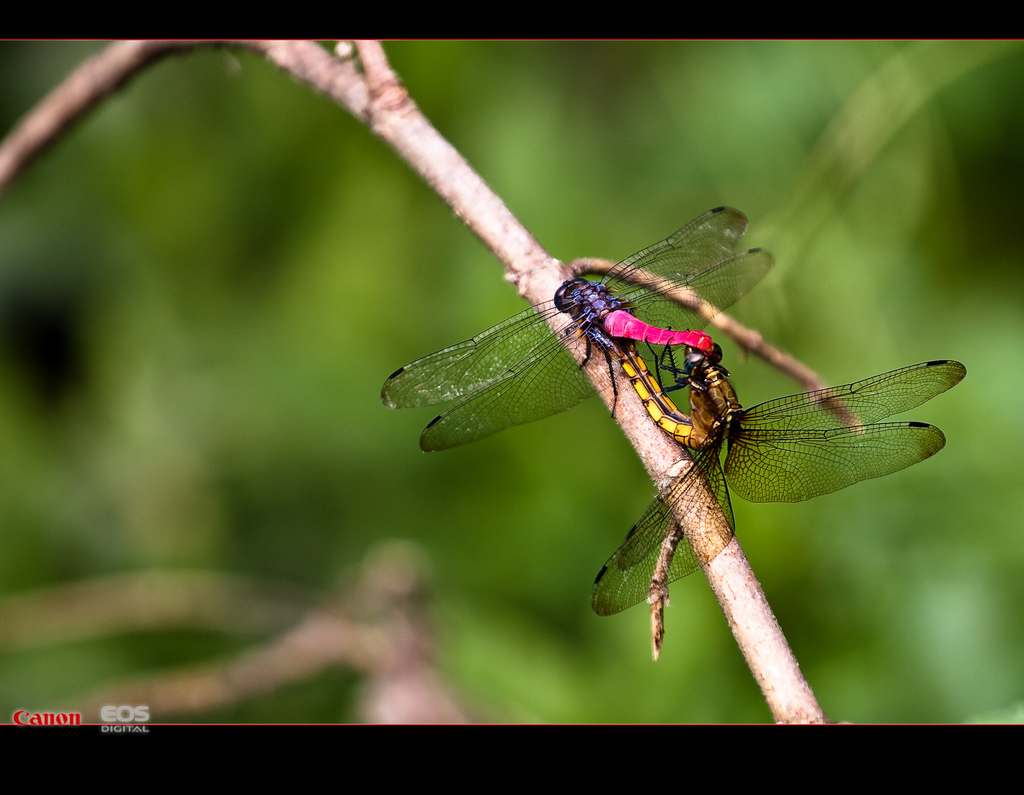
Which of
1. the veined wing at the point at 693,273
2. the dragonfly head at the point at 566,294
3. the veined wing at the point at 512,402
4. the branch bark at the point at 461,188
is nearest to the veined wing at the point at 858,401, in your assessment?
the branch bark at the point at 461,188

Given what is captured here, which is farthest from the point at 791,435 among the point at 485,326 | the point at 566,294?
the point at 485,326

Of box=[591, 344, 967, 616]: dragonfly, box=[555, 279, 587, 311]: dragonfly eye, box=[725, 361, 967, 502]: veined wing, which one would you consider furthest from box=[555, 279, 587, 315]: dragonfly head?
box=[725, 361, 967, 502]: veined wing

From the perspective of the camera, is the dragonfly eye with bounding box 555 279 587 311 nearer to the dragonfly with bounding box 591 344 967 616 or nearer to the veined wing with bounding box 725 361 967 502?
the dragonfly with bounding box 591 344 967 616

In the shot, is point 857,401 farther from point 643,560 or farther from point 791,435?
point 643,560

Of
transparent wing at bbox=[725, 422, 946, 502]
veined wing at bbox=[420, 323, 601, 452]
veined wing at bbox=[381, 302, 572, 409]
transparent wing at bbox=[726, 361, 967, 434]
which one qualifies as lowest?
transparent wing at bbox=[725, 422, 946, 502]

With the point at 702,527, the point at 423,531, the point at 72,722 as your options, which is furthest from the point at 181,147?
the point at 702,527

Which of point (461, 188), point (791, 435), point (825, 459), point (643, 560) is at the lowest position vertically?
point (643, 560)

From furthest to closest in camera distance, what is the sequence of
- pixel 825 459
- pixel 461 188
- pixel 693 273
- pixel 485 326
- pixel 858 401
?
pixel 485 326 < pixel 693 273 < pixel 858 401 < pixel 825 459 < pixel 461 188
